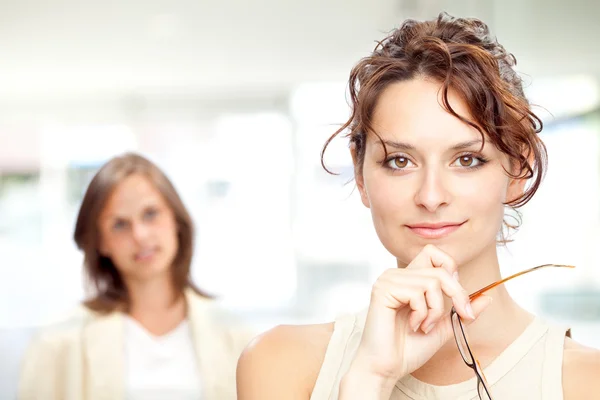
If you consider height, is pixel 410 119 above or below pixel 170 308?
above

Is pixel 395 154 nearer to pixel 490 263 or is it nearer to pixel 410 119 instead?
pixel 410 119

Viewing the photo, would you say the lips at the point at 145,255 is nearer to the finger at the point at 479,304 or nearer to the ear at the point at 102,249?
the ear at the point at 102,249

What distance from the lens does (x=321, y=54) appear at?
8.20ft

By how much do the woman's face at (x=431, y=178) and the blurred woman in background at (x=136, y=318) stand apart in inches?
47.1

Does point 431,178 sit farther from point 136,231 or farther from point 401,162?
point 136,231

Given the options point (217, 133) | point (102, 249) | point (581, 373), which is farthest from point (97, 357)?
point (581, 373)

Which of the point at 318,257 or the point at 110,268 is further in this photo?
the point at 318,257

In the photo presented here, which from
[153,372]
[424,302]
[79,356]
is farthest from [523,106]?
[79,356]

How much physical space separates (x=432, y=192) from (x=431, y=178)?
0.08ft

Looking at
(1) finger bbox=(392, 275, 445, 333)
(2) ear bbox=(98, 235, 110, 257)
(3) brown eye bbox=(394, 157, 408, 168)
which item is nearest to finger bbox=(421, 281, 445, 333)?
(1) finger bbox=(392, 275, 445, 333)

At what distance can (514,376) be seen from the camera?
1215 mm

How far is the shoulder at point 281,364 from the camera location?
123cm

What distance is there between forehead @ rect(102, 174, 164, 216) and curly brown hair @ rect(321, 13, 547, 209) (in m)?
1.14

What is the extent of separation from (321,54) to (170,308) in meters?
0.94
